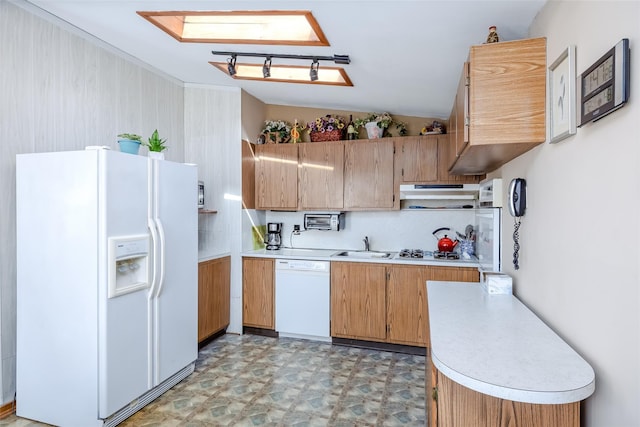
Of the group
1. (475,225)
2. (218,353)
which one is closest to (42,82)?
(218,353)

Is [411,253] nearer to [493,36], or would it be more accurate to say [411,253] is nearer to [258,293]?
[258,293]

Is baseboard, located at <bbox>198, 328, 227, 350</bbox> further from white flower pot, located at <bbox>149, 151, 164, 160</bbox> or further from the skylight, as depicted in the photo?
the skylight

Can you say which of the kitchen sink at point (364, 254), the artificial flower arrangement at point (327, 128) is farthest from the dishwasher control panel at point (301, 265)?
the artificial flower arrangement at point (327, 128)

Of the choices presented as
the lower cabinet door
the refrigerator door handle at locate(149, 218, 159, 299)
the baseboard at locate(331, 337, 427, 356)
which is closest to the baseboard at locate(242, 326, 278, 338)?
the baseboard at locate(331, 337, 427, 356)

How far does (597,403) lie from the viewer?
47.0 inches

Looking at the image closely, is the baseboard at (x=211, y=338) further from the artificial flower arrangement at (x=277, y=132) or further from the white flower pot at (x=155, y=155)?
the artificial flower arrangement at (x=277, y=132)

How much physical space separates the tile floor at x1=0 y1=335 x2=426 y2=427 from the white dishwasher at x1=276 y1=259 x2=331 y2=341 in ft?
0.62

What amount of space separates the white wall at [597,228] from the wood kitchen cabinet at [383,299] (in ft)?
5.34

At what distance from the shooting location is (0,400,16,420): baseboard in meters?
2.29

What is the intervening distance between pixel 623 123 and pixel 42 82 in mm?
3243

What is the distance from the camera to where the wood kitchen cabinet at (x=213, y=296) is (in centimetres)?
350

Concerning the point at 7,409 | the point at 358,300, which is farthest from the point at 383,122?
the point at 7,409

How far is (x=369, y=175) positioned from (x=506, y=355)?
2754mm

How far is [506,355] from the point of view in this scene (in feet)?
4.15
